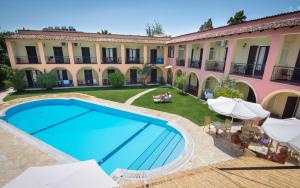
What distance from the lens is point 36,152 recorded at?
316 inches

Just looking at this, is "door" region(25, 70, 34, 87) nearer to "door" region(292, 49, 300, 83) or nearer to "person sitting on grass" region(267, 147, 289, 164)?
"person sitting on grass" region(267, 147, 289, 164)

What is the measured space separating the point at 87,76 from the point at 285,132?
2602 cm

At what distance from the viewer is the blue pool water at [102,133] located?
8688 mm

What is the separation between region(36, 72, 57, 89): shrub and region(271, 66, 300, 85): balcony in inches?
1018

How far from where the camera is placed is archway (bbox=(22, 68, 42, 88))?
893 inches

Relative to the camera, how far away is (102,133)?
11531 millimetres

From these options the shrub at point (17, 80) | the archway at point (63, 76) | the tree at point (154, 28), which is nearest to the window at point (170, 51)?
the archway at point (63, 76)

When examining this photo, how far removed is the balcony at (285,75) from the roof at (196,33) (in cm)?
310

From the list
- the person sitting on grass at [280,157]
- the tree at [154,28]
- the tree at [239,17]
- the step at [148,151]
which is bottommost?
the step at [148,151]

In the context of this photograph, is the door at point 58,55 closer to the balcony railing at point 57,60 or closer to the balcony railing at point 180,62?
the balcony railing at point 57,60

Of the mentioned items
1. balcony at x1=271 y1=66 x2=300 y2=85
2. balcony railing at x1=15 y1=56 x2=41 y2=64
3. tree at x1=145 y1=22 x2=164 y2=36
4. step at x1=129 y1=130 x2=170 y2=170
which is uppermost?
tree at x1=145 y1=22 x2=164 y2=36

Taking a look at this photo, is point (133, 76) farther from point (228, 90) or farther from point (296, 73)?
point (296, 73)

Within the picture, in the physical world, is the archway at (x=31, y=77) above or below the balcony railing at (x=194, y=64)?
below

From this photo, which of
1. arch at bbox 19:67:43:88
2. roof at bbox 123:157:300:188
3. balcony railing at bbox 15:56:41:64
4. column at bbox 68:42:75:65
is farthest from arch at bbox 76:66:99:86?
roof at bbox 123:157:300:188
